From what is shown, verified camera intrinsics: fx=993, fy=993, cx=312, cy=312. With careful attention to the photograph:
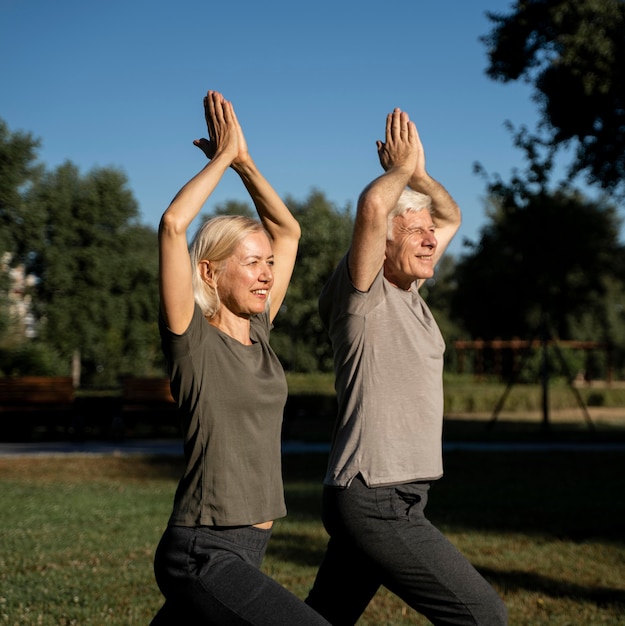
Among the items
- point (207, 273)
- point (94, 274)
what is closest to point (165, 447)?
point (207, 273)

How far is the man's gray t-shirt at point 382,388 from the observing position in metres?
3.19

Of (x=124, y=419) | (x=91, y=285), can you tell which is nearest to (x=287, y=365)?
(x=91, y=285)

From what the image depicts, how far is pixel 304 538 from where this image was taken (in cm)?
841

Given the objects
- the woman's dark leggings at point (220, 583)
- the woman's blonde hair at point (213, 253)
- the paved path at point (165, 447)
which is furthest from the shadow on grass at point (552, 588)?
the paved path at point (165, 447)

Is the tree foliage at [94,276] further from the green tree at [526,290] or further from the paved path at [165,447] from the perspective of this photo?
the paved path at [165,447]

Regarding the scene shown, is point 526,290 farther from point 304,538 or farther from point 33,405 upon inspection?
point 304,538

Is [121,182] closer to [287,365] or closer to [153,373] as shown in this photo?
[153,373]

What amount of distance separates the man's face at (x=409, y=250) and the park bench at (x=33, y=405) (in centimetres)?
1782

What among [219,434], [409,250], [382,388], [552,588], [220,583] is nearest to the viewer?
[220,583]

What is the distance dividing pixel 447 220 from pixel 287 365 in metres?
47.2

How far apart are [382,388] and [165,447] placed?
15.7 m

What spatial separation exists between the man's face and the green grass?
9.42ft

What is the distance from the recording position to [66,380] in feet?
69.9

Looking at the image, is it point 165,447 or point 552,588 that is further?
point 165,447
